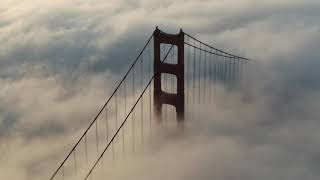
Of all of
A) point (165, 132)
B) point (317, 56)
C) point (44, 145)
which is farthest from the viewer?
point (317, 56)

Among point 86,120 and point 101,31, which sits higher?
point 101,31

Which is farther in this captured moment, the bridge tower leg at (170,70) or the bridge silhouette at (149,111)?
the bridge silhouette at (149,111)

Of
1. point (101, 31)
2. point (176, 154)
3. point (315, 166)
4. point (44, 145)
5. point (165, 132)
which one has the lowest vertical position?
point (44, 145)

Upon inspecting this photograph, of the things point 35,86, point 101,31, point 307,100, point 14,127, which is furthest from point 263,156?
point 101,31

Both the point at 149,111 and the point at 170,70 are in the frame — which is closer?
the point at 170,70

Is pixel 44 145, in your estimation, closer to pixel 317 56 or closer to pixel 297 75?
pixel 297 75

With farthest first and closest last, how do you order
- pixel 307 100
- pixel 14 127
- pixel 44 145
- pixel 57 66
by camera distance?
pixel 57 66 → pixel 14 127 → pixel 44 145 → pixel 307 100

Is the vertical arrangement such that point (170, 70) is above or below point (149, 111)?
above

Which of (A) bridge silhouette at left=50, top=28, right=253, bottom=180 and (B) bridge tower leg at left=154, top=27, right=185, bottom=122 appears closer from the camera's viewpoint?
(B) bridge tower leg at left=154, top=27, right=185, bottom=122
